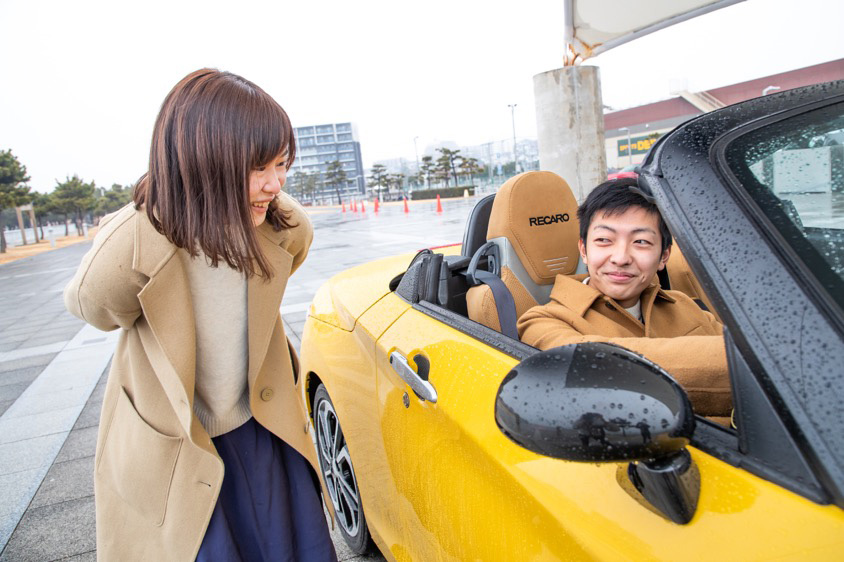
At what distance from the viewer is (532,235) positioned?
2340 mm

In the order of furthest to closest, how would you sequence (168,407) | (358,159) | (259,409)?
1. (358,159)
2. (259,409)
3. (168,407)

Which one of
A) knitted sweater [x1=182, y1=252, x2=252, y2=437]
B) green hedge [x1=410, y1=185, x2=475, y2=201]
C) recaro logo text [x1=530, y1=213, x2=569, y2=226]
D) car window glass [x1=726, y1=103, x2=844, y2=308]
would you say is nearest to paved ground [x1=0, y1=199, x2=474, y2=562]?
knitted sweater [x1=182, y1=252, x2=252, y2=437]

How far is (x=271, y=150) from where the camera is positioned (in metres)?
1.36

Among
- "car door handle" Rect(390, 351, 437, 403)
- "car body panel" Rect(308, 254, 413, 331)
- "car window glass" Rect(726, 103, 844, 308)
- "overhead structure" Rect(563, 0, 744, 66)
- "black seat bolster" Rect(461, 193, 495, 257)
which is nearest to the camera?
"car window glass" Rect(726, 103, 844, 308)

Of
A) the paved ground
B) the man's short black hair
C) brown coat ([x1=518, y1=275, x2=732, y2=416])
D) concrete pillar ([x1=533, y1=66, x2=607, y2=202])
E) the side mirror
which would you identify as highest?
concrete pillar ([x1=533, y1=66, x2=607, y2=202])

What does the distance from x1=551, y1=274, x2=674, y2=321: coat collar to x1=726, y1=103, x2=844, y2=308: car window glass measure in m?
0.69

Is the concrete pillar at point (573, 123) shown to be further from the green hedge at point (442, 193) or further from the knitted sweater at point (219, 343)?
the green hedge at point (442, 193)

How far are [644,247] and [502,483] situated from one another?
897 millimetres

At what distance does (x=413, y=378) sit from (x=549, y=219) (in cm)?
111

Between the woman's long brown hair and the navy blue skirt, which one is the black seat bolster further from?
the woman's long brown hair

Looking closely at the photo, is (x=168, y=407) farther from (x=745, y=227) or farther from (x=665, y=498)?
(x=745, y=227)

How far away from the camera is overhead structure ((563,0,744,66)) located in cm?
648

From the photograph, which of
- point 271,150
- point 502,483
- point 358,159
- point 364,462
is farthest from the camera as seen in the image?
point 358,159

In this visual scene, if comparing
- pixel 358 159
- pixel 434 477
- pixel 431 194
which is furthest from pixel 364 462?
pixel 358 159
